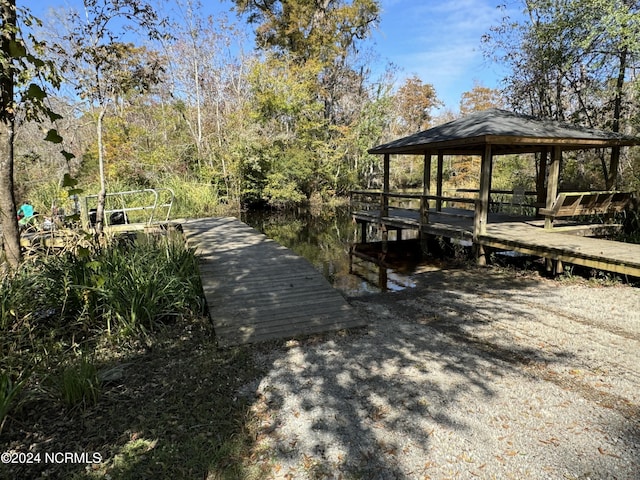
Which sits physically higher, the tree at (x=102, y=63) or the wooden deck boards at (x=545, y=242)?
the tree at (x=102, y=63)

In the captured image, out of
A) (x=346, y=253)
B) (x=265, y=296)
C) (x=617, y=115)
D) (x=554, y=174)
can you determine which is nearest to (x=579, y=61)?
(x=617, y=115)

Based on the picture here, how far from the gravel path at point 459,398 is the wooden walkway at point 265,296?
1.07 feet

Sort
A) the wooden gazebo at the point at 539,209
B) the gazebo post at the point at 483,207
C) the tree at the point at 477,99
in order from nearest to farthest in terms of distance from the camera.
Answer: the wooden gazebo at the point at 539,209 → the gazebo post at the point at 483,207 → the tree at the point at 477,99

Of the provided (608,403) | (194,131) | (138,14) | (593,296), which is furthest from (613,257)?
(194,131)

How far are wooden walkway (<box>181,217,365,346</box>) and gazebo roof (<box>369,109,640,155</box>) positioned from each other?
4270 mm

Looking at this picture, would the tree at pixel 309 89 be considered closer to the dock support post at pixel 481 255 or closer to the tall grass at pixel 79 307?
the dock support post at pixel 481 255

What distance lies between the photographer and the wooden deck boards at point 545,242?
586cm

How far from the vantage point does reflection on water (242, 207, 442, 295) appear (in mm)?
8586

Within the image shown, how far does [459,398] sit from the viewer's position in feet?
9.52

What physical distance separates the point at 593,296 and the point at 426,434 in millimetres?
4352

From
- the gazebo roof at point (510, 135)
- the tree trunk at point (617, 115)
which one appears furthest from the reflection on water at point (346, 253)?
the tree trunk at point (617, 115)

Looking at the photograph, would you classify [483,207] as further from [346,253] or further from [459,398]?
[459,398]

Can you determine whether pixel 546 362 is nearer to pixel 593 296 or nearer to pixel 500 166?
pixel 593 296

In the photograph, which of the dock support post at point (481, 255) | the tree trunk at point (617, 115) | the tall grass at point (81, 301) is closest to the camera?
the tall grass at point (81, 301)
